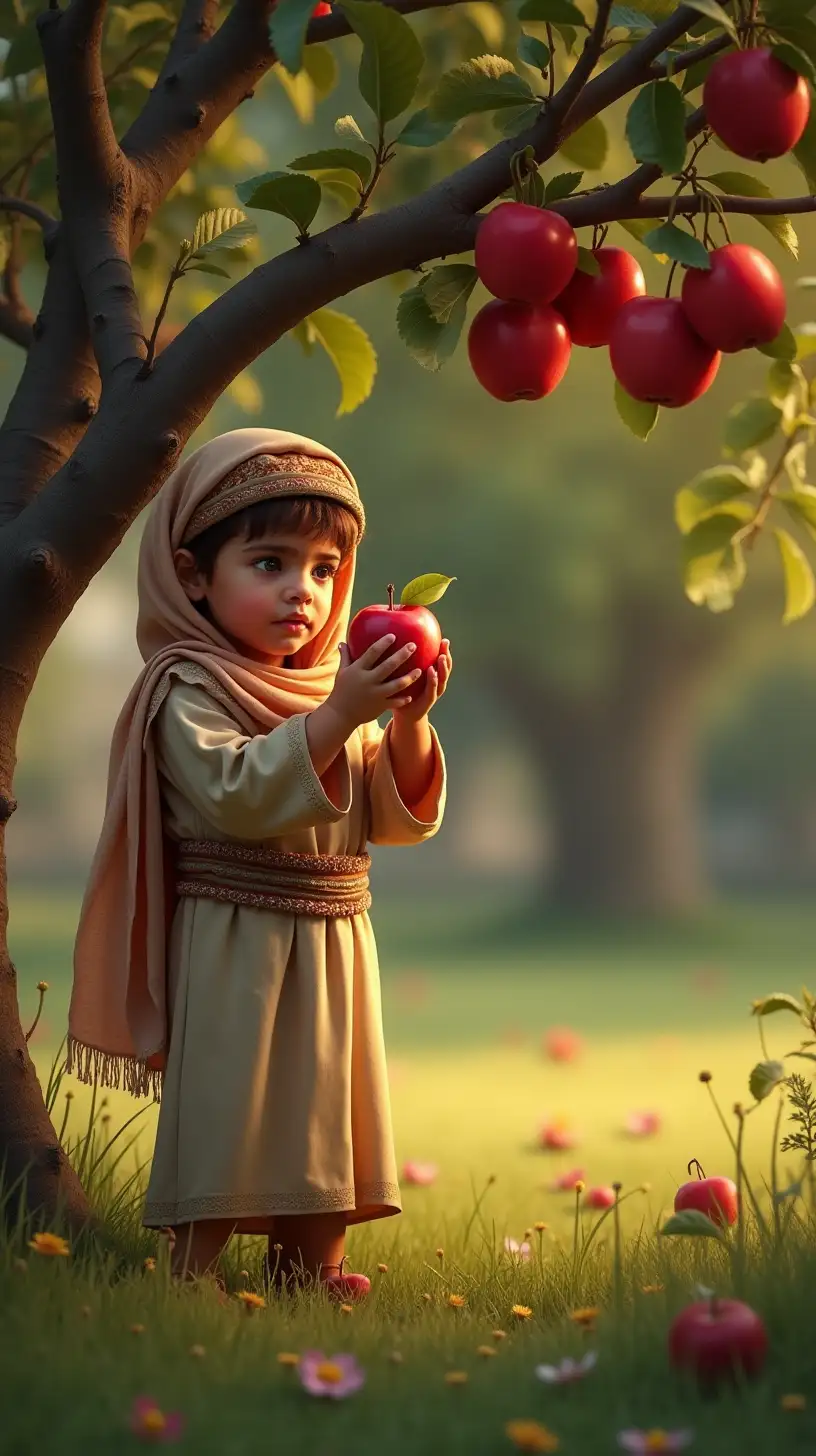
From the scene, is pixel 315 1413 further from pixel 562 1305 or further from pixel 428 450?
pixel 428 450

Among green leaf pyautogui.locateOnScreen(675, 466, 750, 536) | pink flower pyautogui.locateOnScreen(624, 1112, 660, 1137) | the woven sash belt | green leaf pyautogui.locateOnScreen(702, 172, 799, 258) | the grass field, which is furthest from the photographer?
pink flower pyautogui.locateOnScreen(624, 1112, 660, 1137)

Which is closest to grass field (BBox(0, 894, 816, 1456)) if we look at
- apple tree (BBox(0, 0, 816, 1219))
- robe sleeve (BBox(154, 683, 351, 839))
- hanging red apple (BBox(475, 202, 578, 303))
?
apple tree (BBox(0, 0, 816, 1219))

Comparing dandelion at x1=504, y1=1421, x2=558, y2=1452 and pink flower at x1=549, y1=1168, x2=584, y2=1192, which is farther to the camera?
pink flower at x1=549, y1=1168, x2=584, y2=1192

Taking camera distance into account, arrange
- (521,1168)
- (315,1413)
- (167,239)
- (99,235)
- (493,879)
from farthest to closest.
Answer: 1. (493,879)
2. (521,1168)
3. (167,239)
4. (99,235)
5. (315,1413)

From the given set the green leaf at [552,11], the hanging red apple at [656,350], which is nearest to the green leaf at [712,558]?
the hanging red apple at [656,350]

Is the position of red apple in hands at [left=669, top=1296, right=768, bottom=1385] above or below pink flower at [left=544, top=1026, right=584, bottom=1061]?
below

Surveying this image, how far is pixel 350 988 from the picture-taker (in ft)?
8.31

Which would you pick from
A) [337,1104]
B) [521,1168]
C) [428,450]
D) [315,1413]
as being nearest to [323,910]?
[337,1104]

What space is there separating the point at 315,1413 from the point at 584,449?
1127cm

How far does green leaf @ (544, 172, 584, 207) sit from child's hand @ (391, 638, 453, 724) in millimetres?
632

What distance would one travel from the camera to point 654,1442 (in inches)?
61.6

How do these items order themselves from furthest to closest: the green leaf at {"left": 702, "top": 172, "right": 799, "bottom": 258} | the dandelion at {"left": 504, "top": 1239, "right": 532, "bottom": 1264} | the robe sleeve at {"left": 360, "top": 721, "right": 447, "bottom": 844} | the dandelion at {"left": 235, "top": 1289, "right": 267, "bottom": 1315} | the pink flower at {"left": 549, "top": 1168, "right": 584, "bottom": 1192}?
the pink flower at {"left": 549, "top": 1168, "right": 584, "bottom": 1192}, the dandelion at {"left": 504, "top": 1239, "right": 532, "bottom": 1264}, the robe sleeve at {"left": 360, "top": 721, "right": 447, "bottom": 844}, the green leaf at {"left": 702, "top": 172, "right": 799, "bottom": 258}, the dandelion at {"left": 235, "top": 1289, "right": 267, "bottom": 1315}

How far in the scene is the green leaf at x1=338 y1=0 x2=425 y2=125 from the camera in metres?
2.08

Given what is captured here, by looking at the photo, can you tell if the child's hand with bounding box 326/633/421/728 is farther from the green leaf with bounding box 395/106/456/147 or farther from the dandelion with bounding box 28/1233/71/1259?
the dandelion with bounding box 28/1233/71/1259
